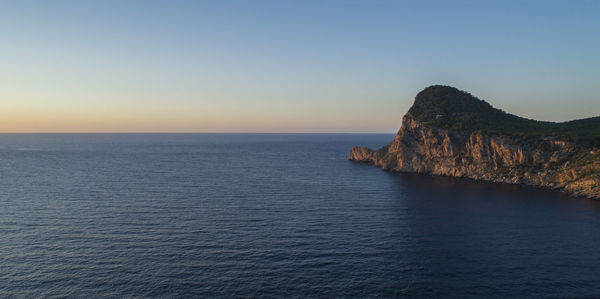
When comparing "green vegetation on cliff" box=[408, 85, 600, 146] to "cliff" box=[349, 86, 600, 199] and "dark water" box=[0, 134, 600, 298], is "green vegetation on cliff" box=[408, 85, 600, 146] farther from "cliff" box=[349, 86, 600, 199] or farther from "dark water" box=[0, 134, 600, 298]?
"dark water" box=[0, 134, 600, 298]

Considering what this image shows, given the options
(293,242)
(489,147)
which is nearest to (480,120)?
(489,147)

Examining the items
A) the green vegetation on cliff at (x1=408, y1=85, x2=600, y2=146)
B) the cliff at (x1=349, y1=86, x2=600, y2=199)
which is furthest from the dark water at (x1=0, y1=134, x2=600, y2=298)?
the green vegetation on cliff at (x1=408, y1=85, x2=600, y2=146)

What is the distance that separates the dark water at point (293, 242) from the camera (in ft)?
120

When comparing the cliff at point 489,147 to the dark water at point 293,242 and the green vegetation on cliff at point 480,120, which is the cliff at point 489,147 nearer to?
the green vegetation on cliff at point 480,120

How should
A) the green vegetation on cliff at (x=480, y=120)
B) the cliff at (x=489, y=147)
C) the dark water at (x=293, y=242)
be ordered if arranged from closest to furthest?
the dark water at (x=293, y=242) → the cliff at (x=489, y=147) → the green vegetation on cliff at (x=480, y=120)

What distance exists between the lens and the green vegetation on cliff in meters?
105

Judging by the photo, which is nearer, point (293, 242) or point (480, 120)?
point (293, 242)

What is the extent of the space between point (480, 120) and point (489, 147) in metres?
20.6

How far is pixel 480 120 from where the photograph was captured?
12475 cm

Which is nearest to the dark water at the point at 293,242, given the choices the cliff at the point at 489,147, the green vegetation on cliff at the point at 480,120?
the cliff at the point at 489,147

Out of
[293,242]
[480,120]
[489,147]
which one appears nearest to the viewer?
[293,242]

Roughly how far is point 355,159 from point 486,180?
72.9 m

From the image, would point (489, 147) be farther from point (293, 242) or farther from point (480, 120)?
point (293, 242)

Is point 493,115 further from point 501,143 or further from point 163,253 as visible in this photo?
point 163,253
